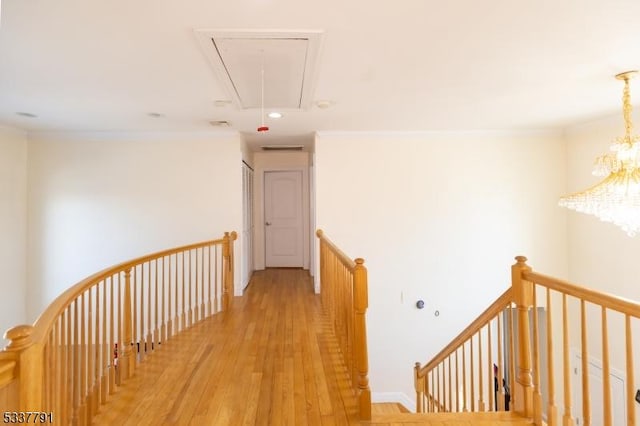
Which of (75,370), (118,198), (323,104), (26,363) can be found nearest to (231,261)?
(118,198)

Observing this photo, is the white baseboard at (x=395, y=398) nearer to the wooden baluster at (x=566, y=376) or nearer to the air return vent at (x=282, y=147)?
the wooden baluster at (x=566, y=376)

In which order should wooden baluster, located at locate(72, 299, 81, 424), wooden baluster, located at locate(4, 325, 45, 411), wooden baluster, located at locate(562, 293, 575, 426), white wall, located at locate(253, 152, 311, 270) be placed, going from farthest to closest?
white wall, located at locate(253, 152, 311, 270), wooden baluster, located at locate(72, 299, 81, 424), wooden baluster, located at locate(562, 293, 575, 426), wooden baluster, located at locate(4, 325, 45, 411)

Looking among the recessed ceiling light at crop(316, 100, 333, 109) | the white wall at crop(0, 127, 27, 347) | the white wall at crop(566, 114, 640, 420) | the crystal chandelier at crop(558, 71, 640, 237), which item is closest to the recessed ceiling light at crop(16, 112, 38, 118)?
the white wall at crop(0, 127, 27, 347)

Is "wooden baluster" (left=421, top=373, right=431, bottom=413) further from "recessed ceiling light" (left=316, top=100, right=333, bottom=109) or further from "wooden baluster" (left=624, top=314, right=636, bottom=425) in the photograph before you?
"recessed ceiling light" (left=316, top=100, right=333, bottom=109)

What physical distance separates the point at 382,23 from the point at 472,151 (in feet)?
11.7

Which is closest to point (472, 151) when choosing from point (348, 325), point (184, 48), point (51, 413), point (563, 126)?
point (563, 126)

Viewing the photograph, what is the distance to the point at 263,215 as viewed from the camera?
21.9 feet

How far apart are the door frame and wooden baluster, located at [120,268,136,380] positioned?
158 inches

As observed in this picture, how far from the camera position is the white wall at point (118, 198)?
4.72 m

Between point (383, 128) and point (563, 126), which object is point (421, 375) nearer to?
point (383, 128)

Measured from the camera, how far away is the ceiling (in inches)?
76.0

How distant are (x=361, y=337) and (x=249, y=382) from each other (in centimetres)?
103

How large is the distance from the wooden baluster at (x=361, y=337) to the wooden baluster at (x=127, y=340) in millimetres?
1775

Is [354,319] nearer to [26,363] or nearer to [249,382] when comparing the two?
[249,382]
